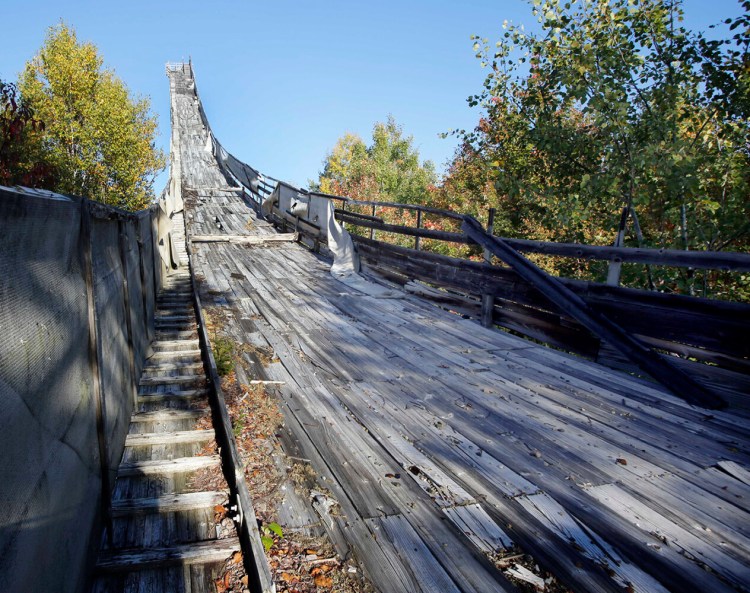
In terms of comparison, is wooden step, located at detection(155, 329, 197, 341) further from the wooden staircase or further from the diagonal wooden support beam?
the diagonal wooden support beam

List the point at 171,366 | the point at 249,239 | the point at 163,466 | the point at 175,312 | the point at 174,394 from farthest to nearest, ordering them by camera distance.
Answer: the point at 249,239 → the point at 175,312 → the point at 171,366 → the point at 174,394 → the point at 163,466

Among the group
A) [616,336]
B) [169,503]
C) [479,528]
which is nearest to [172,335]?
[169,503]

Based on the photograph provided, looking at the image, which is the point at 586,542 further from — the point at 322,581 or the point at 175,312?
the point at 175,312

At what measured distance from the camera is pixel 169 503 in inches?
95.5

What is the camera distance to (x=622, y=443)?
10.4ft

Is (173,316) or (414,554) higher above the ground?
(173,316)

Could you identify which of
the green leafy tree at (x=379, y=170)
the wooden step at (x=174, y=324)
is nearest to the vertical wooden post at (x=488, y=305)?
the wooden step at (x=174, y=324)

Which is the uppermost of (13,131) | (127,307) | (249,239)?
(13,131)

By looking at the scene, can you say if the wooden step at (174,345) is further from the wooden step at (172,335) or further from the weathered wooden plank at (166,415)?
the weathered wooden plank at (166,415)

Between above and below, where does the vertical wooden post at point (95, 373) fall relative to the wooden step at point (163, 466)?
above

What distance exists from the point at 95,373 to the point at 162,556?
88 centimetres

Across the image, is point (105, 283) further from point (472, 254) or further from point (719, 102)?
point (472, 254)

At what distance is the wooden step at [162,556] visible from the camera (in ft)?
6.60

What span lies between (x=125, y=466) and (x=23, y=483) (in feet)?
5.08
